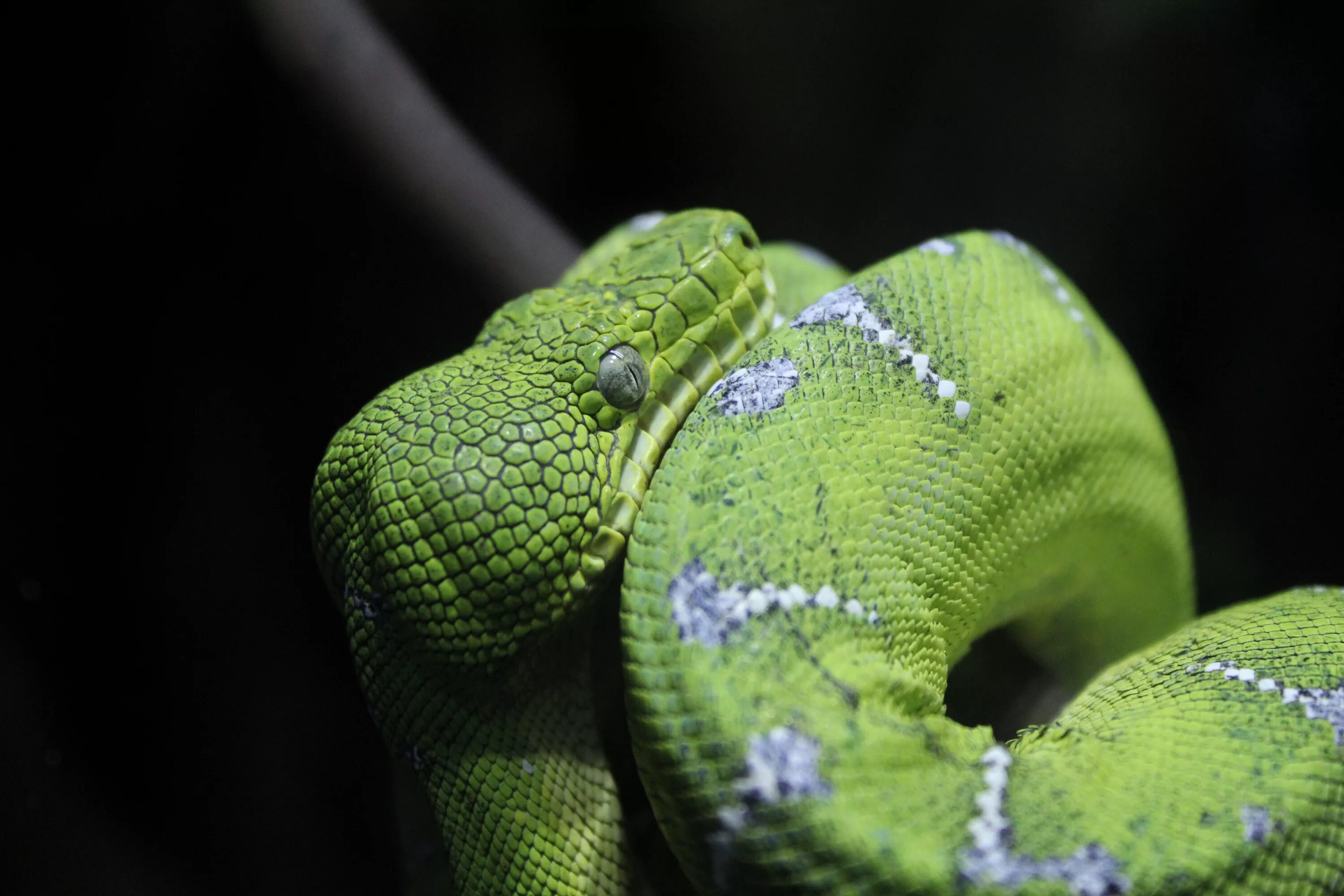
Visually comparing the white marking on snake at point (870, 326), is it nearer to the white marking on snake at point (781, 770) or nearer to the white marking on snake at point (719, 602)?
the white marking on snake at point (719, 602)

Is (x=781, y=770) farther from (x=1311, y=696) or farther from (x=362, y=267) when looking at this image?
(x=362, y=267)

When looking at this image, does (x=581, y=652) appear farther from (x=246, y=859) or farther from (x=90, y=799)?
(x=90, y=799)

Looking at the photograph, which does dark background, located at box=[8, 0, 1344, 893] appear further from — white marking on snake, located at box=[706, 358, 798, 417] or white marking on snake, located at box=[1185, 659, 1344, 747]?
white marking on snake, located at box=[1185, 659, 1344, 747]

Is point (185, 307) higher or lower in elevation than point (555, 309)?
higher

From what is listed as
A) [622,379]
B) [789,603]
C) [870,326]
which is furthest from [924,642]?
[622,379]

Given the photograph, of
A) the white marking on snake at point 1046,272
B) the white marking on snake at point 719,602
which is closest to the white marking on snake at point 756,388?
the white marking on snake at point 719,602

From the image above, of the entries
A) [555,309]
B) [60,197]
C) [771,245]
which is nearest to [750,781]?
[555,309]

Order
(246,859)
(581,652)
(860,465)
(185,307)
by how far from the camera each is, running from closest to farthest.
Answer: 1. (860,465)
2. (581,652)
3. (246,859)
4. (185,307)
